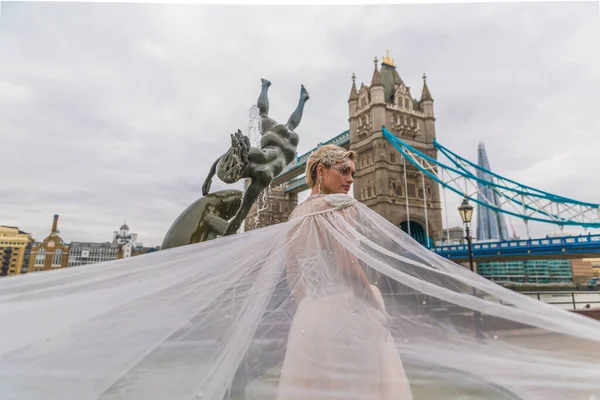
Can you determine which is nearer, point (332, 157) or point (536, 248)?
point (332, 157)

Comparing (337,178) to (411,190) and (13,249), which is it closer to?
(411,190)

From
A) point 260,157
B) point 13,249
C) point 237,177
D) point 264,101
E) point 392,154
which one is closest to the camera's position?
point 237,177

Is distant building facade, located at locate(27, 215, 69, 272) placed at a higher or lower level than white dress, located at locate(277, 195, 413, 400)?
higher

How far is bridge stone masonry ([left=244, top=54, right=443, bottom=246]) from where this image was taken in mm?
29984

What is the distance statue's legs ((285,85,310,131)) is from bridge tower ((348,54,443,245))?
25393mm

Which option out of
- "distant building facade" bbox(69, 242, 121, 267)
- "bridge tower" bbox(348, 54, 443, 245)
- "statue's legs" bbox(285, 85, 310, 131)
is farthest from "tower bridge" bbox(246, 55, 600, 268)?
"distant building facade" bbox(69, 242, 121, 267)

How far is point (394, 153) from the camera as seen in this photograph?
31.6 metres

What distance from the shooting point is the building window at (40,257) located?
202 feet

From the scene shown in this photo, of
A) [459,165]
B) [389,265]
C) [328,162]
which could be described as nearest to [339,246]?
[389,265]

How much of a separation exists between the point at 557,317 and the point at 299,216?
1177 millimetres

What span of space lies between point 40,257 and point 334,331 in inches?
3106

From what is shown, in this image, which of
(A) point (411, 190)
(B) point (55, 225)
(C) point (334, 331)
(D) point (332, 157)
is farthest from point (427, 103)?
(B) point (55, 225)

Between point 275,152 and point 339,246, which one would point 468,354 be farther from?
point 275,152

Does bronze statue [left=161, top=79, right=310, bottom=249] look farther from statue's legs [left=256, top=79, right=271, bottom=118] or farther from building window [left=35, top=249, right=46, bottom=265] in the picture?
building window [left=35, top=249, right=46, bottom=265]
